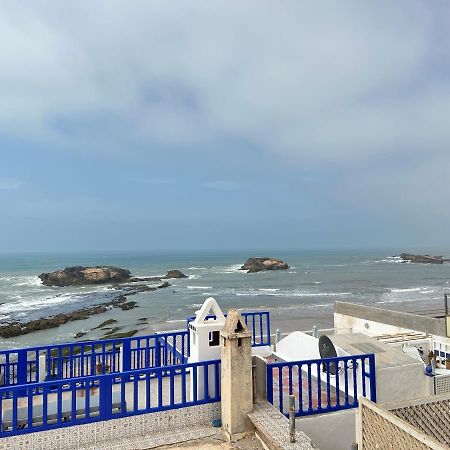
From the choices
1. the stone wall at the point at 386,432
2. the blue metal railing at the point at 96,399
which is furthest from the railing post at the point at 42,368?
the stone wall at the point at 386,432

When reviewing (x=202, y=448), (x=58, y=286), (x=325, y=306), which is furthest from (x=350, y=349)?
(x=58, y=286)

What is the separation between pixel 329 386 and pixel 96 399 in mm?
4281

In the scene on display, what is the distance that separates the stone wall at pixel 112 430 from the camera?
5652 millimetres

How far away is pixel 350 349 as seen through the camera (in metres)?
8.10

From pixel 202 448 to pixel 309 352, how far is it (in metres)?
4.58

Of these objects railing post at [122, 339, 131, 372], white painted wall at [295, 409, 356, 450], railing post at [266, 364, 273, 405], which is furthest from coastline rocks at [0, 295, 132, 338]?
white painted wall at [295, 409, 356, 450]

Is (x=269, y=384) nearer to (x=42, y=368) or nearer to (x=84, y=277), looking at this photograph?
(x=42, y=368)

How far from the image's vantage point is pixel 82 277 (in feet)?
244

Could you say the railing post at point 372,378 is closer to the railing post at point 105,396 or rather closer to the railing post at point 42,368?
the railing post at point 105,396

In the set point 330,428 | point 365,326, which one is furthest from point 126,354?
point 365,326

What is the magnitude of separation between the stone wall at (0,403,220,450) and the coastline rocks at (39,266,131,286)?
71178mm

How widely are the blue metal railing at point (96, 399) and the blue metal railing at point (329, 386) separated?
116cm

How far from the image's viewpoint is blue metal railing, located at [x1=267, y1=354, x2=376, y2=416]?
6.73m

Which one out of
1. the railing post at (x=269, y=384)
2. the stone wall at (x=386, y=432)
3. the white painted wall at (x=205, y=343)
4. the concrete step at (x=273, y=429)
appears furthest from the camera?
the white painted wall at (x=205, y=343)
